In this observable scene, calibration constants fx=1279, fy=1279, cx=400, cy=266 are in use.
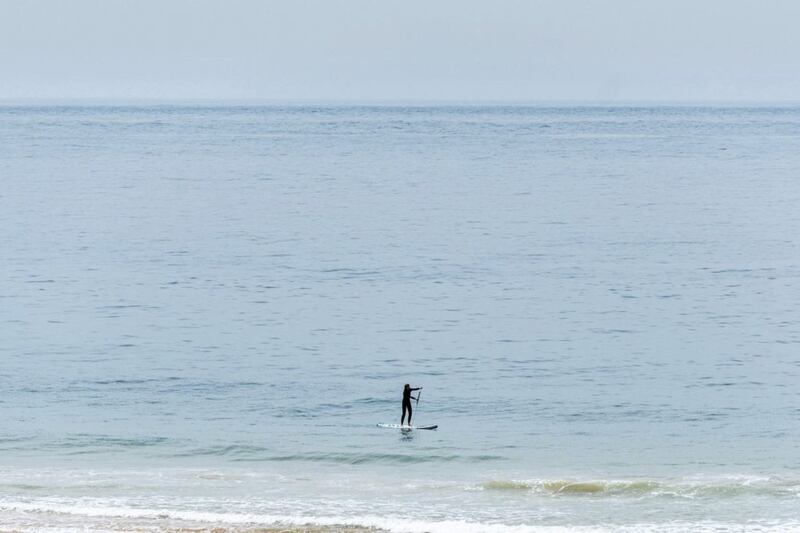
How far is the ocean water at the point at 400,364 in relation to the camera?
86.1ft

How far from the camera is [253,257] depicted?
59.2m

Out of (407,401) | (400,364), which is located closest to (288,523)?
(407,401)

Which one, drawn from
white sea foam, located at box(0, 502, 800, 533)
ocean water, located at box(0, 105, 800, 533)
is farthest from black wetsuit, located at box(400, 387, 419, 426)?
white sea foam, located at box(0, 502, 800, 533)

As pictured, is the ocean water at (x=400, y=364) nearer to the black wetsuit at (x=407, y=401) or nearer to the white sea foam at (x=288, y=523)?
the white sea foam at (x=288, y=523)

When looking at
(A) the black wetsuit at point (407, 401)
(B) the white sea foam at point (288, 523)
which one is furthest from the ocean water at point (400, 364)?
(A) the black wetsuit at point (407, 401)

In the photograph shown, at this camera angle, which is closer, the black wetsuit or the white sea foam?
the white sea foam

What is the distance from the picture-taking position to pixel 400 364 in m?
38.4

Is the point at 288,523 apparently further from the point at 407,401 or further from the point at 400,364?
the point at 400,364

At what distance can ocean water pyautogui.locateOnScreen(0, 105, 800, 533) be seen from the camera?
86.1 feet

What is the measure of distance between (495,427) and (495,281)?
67.4 feet

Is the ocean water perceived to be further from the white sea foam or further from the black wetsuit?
the black wetsuit

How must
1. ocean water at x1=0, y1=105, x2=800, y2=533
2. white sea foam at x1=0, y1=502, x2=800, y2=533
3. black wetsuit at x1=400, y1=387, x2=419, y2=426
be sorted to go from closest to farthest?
1. white sea foam at x1=0, y1=502, x2=800, y2=533
2. ocean water at x1=0, y1=105, x2=800, y2=533
3. black wetsuit at x1=400, y1=387, x2=419, y2=426

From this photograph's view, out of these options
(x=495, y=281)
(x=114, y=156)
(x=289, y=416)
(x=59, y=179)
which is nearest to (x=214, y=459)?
(x=289, y=416)

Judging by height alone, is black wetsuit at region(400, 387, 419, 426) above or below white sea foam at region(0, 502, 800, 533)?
above
